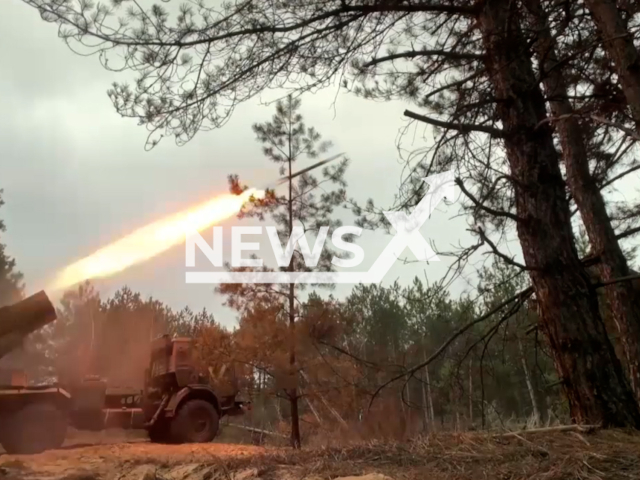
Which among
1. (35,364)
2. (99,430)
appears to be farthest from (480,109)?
(35,364)

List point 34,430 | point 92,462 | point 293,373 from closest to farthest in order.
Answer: point 92,462 < point 34,430 < point 293,373

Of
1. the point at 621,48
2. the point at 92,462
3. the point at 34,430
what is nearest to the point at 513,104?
the point at 621,48

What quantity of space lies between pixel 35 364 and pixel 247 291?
16071 mm

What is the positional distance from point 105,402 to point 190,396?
185 centimetres

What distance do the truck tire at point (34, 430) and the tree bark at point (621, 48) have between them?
1063 centimetres

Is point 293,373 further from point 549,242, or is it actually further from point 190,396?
point 549,242

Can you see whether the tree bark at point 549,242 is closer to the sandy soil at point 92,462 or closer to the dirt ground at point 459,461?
the dirt ground at point 459,461

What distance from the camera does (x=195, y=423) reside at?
469 inches

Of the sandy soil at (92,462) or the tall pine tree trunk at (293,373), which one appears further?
the tall pine tree trunk at (293,373)

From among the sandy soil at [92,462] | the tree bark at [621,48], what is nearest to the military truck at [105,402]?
the sandy soil at [92,462]

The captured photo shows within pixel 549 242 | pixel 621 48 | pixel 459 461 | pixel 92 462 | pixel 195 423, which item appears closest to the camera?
pixel 459 461

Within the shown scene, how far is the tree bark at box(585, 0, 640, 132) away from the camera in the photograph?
3043 millimetres

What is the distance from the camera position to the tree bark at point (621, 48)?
3.04 m

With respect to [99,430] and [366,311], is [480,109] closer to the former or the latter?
[366,311]
